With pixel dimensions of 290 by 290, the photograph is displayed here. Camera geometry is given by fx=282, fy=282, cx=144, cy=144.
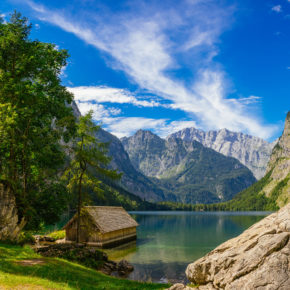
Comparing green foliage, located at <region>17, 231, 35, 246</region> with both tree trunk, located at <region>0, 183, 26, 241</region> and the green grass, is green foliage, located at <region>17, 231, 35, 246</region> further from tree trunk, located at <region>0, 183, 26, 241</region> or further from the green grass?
the green grass

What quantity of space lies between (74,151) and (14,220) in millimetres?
12477

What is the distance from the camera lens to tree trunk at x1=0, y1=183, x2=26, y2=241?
24.5 metres

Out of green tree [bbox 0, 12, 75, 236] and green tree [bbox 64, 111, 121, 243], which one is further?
green tree [bbox 64, 111, 121, 243]

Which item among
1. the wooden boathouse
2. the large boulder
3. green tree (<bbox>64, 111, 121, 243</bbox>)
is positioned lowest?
the wooden boathouse

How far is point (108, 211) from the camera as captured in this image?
59250mm

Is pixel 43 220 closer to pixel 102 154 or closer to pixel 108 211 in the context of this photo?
pixel 102 154

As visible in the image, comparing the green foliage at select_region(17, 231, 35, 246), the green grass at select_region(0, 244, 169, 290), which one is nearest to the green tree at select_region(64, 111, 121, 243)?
the green foliage at select_region(17, 231, 35, 246)

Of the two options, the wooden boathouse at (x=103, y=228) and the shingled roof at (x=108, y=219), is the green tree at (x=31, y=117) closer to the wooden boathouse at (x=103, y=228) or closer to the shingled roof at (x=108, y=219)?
the wooden boathouse at (x=103, y=228)

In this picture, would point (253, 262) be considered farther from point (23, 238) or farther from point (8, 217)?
point (23, 238)

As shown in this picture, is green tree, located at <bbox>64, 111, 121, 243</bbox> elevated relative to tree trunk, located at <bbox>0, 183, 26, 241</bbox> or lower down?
elevated

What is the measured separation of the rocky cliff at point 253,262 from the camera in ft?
38.6

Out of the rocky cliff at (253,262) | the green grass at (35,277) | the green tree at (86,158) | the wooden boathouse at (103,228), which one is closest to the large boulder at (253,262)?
the rocky cliff at (253,262)

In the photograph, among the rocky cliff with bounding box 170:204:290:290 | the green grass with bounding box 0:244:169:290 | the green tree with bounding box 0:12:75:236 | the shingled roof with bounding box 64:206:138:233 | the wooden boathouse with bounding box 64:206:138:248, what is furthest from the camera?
the shingled roof with bounding box 64:206:138:233

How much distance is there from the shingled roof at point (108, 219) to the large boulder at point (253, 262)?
34864 millimetres
